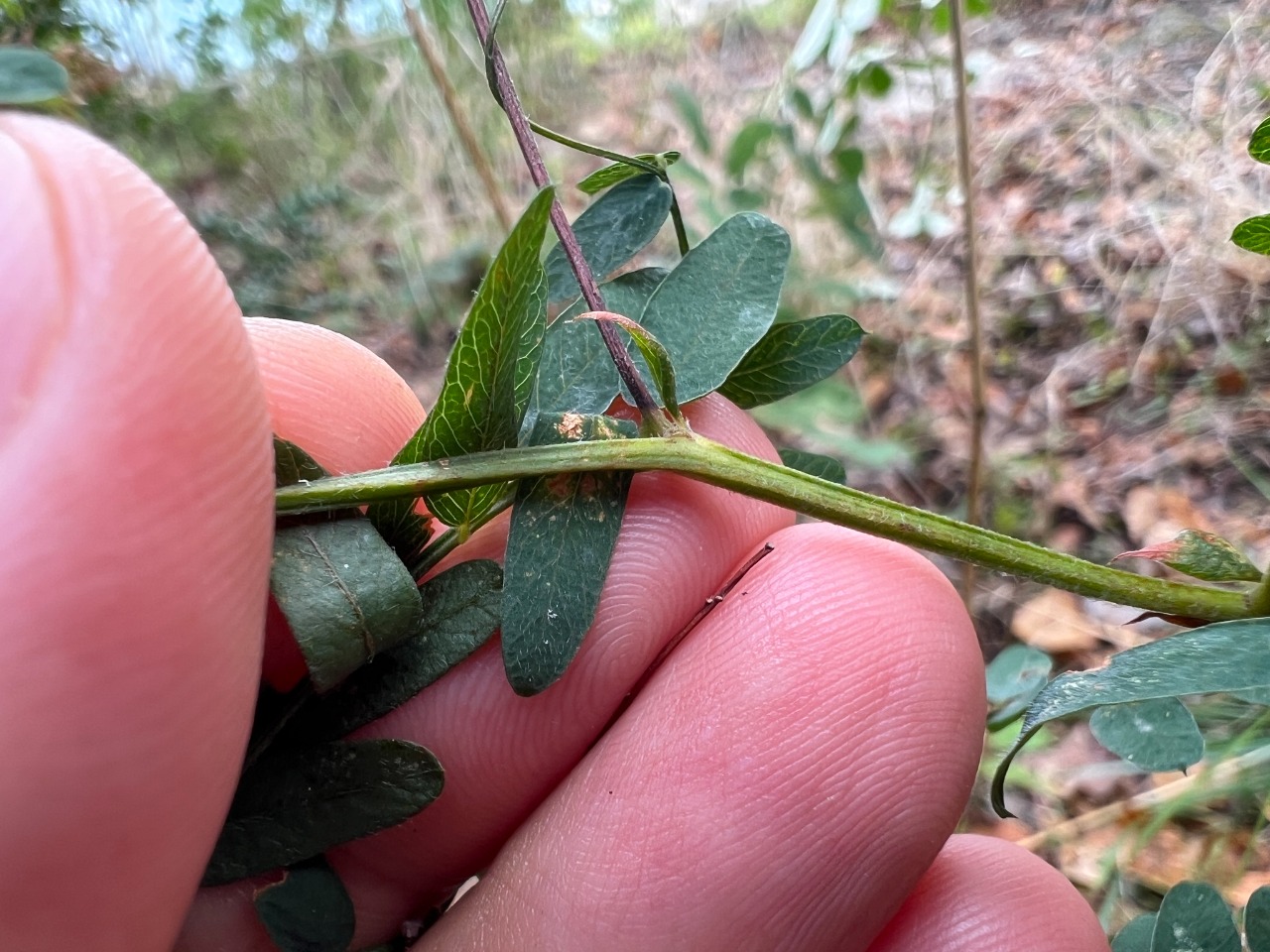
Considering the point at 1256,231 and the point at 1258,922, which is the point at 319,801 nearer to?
the point at 1258,922

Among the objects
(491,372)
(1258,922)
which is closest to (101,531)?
(491,372)

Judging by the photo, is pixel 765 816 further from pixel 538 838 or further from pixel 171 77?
pixel 171 77

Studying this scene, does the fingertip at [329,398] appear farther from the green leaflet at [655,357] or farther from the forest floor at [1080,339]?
the forest floor at [1080,339]

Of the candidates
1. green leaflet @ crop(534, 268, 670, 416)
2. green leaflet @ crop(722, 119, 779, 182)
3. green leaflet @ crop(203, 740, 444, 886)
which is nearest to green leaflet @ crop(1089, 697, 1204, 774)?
green leaflet @ crop(534, 268, 670, 416)

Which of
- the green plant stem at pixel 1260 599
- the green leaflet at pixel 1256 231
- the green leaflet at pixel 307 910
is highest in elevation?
the green leaflet at pixel 1256 231

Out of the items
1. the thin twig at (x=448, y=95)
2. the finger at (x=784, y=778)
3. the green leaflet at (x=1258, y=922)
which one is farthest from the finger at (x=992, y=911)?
the thin twig at (x=448, y=95)

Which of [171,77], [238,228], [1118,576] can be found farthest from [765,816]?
[171,77]
